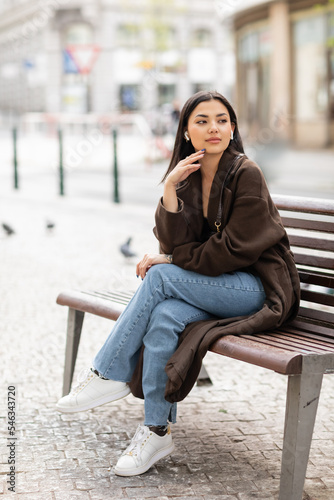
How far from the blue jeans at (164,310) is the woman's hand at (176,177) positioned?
248 mm

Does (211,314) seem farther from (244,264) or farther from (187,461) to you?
(187,461)

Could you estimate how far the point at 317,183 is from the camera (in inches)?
602

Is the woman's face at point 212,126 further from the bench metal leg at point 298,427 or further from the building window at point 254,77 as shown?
the building window at point 254,77

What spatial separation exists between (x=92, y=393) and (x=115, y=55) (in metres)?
46.6

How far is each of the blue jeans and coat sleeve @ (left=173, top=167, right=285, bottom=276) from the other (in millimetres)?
64

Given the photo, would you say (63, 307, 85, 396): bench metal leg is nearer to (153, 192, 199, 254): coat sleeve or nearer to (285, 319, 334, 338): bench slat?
(153, 192, 199, 254): coat sleeve

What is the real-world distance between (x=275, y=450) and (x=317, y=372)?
76 cm

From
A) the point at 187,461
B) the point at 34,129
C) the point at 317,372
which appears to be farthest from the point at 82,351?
the point at 34,129

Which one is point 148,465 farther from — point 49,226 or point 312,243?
point 49,226

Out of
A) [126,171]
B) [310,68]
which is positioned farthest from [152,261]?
[310,68]

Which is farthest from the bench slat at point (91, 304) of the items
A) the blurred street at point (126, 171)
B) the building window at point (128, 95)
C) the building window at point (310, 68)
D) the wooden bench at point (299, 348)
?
the building window at point (128, 95)

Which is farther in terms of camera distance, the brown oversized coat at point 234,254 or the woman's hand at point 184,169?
the woman's hand at point 184,169

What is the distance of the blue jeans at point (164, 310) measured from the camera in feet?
10.4

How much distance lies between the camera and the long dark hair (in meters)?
3.42
